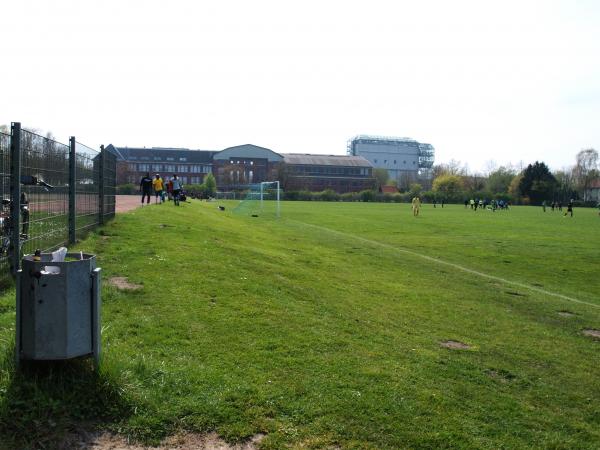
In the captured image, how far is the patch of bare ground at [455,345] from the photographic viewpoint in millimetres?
7490

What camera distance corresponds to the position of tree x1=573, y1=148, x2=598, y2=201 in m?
133

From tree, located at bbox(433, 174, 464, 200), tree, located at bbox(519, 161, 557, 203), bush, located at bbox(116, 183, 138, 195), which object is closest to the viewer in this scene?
bush, located at bbox(116, 183, 138, 195)

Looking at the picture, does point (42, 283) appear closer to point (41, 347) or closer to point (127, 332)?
point (41, 347)

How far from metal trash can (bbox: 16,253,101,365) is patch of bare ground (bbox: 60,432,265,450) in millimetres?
697

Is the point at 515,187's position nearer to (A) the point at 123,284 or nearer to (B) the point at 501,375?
(B) the point at 501,375

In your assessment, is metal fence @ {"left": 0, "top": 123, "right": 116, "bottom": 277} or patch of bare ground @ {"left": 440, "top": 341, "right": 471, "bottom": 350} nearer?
metal fence @ {"left": 0, "top": 123, "right": 116, "bottom": 277}

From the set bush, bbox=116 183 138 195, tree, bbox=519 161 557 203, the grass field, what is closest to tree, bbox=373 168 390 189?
tree, bbox=519 161 557 203

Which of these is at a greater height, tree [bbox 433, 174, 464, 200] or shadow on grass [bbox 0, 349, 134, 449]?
tree [bbox 433, 174, 464, 200]

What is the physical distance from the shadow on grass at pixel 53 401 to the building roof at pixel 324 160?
13571 cm

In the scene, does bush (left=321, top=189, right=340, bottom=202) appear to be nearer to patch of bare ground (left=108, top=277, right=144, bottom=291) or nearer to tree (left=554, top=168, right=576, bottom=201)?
tree (left=554, top=168, right=576, bottom=201)

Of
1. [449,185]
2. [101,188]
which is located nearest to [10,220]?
[101,188]

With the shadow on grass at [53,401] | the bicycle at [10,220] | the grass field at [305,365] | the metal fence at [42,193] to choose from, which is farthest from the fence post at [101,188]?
the shadow on grass at [53,401]

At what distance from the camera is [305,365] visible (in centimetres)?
567

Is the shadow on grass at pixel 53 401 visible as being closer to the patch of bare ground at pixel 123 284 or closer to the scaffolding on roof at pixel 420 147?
the patch of bare ground at pixel 123 284
